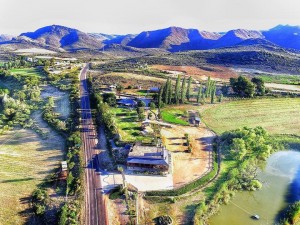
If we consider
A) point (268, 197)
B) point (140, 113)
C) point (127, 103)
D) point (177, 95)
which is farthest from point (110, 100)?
point (268, 197)

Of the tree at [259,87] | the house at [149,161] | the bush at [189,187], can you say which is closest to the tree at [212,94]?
the tree at [259,87]

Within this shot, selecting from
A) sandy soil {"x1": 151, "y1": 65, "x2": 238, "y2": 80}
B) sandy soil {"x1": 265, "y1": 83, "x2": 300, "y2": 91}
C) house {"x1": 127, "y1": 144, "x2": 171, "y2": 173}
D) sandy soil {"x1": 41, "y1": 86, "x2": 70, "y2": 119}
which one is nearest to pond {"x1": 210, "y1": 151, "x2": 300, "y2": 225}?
house {"x1": 127, "y1": 144, "x2": 171, "y2": 173}

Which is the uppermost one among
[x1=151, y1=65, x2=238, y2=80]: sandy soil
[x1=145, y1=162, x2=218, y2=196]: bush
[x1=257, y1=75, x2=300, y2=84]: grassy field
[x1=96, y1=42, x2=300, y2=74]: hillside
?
[x1=96, y1=42, x2=300, y2=74]: hillside

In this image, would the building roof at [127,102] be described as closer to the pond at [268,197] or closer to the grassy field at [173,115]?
the grassy field at [173,115]

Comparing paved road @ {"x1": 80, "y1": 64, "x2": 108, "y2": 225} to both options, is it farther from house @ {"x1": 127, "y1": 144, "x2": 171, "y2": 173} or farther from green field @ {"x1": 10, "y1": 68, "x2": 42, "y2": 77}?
green field @ {"x1": 10, "y1": 68, "x2": 42, "y2": 77}

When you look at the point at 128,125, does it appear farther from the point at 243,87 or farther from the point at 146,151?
the point at 243,87
